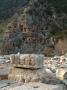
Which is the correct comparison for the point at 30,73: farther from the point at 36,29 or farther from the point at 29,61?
the point at 36,29

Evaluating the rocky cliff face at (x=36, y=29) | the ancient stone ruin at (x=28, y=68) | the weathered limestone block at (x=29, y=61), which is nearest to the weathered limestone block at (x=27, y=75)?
the ancient stone ruin at (x=28, y=68)

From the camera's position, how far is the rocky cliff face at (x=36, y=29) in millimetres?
36656

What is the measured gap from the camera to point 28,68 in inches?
297

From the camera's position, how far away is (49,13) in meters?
41.2

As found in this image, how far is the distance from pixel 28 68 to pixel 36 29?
3181cm

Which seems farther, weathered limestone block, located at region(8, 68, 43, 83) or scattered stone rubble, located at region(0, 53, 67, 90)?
weathered limestone block, located at region(8, 68, 43, 83)

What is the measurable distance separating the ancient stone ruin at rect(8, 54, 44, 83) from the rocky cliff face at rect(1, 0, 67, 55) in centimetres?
2650

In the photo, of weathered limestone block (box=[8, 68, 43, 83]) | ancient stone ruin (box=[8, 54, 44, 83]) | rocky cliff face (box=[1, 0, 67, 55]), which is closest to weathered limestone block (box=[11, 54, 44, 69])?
ancient stone ruin (box=[8, 54, 44, 83])

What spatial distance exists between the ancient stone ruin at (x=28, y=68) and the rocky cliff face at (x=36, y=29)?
2650 centimetres

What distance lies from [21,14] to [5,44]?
556 centimetres

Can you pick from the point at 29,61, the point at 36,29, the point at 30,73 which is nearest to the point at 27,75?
the point at 30,73

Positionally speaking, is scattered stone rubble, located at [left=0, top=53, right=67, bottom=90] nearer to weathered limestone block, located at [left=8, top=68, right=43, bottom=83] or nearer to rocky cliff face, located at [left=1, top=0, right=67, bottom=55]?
weathered limestone block, located at [left=8, top=68, right=43, bottom=83]

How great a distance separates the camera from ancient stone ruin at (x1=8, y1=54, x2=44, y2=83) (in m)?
7.46

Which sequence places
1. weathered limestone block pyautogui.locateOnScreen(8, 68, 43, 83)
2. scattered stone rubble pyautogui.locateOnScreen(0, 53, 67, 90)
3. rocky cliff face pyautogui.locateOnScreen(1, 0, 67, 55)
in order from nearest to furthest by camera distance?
1. scattered stone rubble pyautogui.locateOnScreen(0, 53, 67, 90)
2. weathered limestone block pyautogui.locateOnScreen(8, 68, 43, 83)
3. rocky cliff face pyautogui.locateOnScreen(1, 0, 67, 55)
